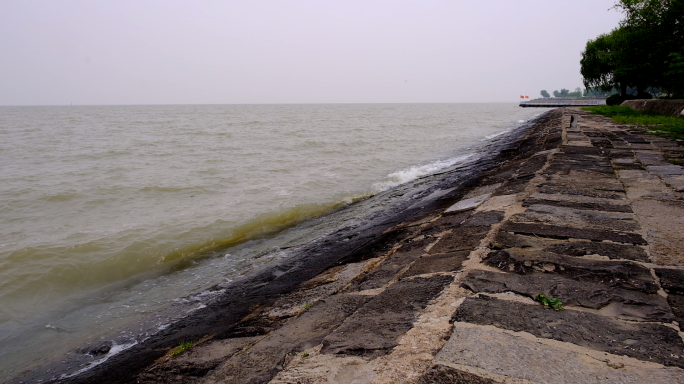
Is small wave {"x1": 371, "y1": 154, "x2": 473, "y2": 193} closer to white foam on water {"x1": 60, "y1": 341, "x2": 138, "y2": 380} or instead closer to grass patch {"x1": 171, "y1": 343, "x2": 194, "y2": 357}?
white foam on water {"x1": 60, "y1": 341, "x2": 138, "y2": 380}

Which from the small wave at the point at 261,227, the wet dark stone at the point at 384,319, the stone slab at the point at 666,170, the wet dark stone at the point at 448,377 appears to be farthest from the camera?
the small wave at the point at 261,227

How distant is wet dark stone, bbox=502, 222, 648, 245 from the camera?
3.63 metres

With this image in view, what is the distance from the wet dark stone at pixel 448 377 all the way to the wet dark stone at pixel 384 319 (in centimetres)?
32

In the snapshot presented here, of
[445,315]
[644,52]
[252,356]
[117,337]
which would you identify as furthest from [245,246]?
[644,52]

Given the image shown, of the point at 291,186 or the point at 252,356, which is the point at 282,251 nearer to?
the point at 252,356

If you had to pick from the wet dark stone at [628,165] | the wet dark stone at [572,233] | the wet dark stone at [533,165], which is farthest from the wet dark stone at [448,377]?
the wet dark stone at [628,165]

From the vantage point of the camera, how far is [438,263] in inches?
137

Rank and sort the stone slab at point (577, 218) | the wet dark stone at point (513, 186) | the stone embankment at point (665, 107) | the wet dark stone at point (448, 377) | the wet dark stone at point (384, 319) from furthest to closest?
1. the stone embankment at point (665, 107)
2. the wet dark stone at point (513, 186)
3. the stone slab at point (577, 218)
4. the wet dark stone at point (384, 319)
5. the wet dark stone at point (448, 377)

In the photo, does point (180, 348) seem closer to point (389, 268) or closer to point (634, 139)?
point (389, 268)

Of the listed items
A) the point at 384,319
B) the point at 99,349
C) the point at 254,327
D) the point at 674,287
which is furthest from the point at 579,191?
the point at 99,349

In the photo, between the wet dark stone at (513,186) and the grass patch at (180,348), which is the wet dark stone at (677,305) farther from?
the grass patch at (180,348)

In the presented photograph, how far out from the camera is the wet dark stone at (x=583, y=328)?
2.04 metres

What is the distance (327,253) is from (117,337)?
8.61ft

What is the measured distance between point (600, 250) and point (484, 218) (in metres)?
1.35
